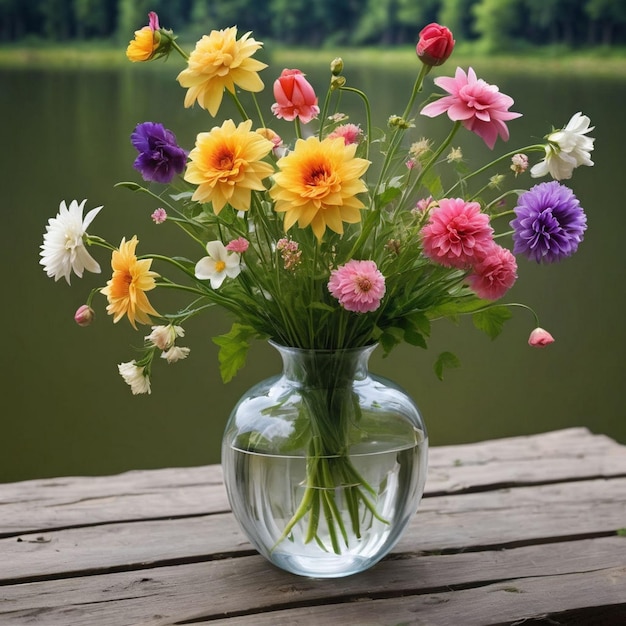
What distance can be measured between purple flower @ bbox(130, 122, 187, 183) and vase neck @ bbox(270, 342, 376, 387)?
0.21 meters

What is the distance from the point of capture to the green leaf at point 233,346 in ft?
3.24

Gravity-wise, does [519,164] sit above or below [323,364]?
above

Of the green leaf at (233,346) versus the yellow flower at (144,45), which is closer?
the yellow flower at (144,45)

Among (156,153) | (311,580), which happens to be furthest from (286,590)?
(156,153)

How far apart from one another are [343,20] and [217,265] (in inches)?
83.7

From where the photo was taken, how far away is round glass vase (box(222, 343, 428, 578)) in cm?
95

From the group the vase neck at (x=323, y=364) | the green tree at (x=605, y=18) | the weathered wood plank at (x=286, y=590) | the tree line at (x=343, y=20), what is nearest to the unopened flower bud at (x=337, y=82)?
the vase neck at (x=323, y=364)

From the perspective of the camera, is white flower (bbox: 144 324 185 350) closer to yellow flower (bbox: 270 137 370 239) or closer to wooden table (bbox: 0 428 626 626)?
yellow flower (bbox: 270 137 370 239)

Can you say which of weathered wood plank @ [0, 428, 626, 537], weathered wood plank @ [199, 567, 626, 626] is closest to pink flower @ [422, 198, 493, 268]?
weathered wood plank @ [199, 567, 626, 626]

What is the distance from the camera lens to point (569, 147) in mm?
891

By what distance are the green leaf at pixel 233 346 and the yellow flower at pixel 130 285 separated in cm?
11

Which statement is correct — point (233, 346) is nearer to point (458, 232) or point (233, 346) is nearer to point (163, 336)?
point (163, 336)

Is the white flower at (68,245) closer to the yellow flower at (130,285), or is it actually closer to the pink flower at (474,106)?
the yellow flower at (130,285)

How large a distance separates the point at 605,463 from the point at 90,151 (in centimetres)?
189
